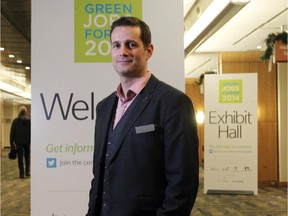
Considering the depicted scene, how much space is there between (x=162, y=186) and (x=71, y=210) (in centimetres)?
129

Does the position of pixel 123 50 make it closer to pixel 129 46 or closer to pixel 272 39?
pixel 129 46

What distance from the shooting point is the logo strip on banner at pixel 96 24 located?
103 inches

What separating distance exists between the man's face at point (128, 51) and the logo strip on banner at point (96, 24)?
1.02 m

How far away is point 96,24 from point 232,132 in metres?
5.26

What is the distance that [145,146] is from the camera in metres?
1.49

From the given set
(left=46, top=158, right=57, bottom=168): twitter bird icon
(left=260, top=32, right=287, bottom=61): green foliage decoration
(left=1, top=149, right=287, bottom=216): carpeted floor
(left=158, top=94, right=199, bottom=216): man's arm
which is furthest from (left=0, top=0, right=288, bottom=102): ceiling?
(left=158, top=94, right=199, bottom=216): man's arm

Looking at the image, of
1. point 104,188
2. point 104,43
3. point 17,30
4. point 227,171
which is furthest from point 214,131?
point 104,188

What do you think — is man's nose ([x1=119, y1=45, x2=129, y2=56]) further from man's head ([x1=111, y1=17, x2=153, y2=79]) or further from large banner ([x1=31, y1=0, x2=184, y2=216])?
large banner ([x1=31, y1=0, x2=184, y2=216])

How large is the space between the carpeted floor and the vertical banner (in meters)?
0.36

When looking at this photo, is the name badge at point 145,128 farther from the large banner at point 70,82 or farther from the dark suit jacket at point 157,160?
the large banner at point 70,82

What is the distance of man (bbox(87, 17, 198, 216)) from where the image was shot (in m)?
1.45

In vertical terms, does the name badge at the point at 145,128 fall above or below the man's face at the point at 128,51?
below

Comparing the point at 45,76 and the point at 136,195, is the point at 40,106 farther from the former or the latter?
the point at 136,195

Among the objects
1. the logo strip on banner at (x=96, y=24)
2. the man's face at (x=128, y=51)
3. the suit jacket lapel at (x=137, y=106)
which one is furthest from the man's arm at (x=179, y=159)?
the logo strip on banner at (x=96, y=24)
